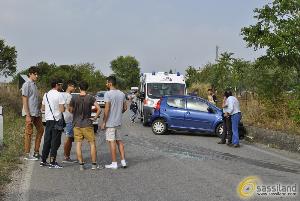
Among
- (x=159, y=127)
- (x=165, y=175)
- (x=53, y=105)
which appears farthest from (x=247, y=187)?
(x=159, y=127)

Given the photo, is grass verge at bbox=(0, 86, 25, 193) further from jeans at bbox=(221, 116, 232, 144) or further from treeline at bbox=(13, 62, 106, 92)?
treeline at bbox=(13, 62, 106, 92)

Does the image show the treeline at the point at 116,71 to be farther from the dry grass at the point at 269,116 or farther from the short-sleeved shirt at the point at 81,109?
the short-sleeved shirt at the point at 81,109

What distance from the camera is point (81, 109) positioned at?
9.99m

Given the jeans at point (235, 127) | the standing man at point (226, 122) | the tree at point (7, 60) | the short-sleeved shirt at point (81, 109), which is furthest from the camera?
the tree at point (7, 60)

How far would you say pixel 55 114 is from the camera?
10.4m

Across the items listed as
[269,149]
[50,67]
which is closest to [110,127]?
[269,149]

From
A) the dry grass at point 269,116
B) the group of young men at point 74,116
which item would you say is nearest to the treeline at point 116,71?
the dry grass at point 269,116

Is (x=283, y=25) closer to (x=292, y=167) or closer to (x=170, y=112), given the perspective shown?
(x=170, y=112)

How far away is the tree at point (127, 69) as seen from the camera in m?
119

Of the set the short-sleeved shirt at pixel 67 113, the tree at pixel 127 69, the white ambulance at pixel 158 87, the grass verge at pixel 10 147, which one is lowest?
the grass verge at pixel 10 147

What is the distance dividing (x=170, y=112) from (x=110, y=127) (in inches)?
321

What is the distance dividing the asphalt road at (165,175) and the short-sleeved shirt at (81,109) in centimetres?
95

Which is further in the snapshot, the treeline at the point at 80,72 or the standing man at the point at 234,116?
the treeline at the point at 80,72

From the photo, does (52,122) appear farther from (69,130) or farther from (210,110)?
(210,110)
